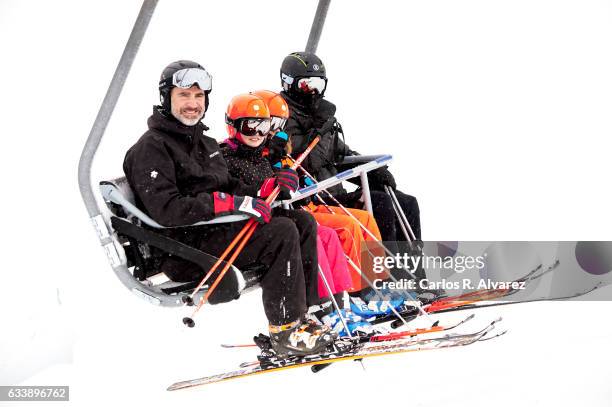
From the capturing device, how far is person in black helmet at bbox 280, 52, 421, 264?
5.61m

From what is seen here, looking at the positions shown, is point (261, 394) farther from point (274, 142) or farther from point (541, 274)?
point (541, 274)

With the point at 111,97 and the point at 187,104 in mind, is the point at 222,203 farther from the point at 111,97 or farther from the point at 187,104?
Result: the point at 111,97

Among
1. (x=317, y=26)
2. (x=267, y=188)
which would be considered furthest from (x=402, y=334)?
(x=317, y=26)

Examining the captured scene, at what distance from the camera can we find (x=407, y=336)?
16.4ft

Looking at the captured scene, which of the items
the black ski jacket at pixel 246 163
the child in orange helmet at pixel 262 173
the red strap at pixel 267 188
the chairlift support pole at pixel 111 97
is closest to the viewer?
the chairlift support pole at pixel 111 97

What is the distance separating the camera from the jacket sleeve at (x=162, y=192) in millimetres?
4309

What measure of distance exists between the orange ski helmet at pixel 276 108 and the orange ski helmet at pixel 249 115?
0.24 m

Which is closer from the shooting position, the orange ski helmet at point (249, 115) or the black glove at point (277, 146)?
the orange ski helmet at point (249, 115)

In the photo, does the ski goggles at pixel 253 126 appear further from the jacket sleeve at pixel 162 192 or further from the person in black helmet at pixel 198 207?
the jacket sleeve at pixel 162 192

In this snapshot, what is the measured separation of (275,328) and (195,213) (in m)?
0.74

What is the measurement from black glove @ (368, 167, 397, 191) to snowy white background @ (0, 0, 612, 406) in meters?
1.17

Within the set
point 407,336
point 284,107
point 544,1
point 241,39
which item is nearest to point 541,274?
point 407,336

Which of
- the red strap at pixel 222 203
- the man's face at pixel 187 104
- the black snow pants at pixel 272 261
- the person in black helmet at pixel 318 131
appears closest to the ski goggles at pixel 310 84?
the person in black helmet at pixel 318 131

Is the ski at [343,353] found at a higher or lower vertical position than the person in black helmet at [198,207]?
lower
